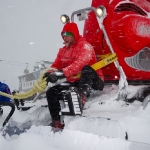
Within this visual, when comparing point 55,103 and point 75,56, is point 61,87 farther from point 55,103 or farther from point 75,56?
point 75,56

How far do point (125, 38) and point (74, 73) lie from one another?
3.40 ft

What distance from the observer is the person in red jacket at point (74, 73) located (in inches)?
110

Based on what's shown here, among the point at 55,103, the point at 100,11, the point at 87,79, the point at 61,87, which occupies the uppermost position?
the point at 100,11

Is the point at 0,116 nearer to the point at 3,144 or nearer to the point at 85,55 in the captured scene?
the point at 3,144

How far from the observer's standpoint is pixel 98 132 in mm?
2303

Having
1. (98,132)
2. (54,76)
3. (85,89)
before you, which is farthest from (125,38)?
(98,132)

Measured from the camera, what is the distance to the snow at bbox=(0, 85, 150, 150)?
202 centimetres

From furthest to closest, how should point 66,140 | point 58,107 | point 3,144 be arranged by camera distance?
point 58,107
point 3,144
point 66,140

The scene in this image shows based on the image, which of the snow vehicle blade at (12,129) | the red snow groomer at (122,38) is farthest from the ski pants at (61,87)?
the red snow groomer at (122,38)

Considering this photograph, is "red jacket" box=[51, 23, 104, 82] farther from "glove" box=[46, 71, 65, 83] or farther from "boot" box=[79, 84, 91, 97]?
"boot" box=[79, 84, 91, 97]

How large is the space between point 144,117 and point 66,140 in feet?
2.72

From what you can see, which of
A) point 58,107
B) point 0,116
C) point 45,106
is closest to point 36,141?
point 58,107

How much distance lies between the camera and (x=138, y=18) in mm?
3547

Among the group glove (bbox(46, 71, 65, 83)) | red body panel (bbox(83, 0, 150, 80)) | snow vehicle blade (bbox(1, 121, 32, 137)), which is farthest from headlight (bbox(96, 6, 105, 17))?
snow vehicle blade (bbox(1, 121, 32, 137))
